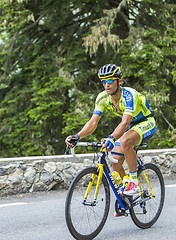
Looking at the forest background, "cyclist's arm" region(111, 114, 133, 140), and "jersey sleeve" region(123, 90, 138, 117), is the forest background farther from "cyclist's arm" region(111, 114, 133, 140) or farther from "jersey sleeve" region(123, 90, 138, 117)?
"cyclist's arm" region(111, 114, 133, 140)

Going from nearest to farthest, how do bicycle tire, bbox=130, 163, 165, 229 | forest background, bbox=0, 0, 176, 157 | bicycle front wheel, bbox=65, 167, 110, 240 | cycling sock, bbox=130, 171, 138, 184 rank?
bicycle front wheel, bbox=65, 167, 110, 240 → cycling sock, bbox=130, 171, 138, 184 → bicycle tire, bbox=130, 163, 165, 229 → forest background, bbox=0, 0, 176, 157

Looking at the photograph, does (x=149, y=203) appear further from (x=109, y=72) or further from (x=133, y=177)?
(x=109, y=72)

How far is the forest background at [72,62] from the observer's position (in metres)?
14.6

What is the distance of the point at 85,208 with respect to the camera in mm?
4430

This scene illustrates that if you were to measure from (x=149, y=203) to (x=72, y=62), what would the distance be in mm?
Answer: 10832

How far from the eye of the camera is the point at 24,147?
16453 mm

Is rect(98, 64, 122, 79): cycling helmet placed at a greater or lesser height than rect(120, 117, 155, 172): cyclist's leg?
greater

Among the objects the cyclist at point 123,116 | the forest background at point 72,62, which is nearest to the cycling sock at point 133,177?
the cyclist at point 123,116

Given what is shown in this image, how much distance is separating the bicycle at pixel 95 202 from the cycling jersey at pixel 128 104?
1.85 ft

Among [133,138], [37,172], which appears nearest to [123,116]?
[133,138]

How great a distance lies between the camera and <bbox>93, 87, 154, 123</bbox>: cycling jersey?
4656 millimetres

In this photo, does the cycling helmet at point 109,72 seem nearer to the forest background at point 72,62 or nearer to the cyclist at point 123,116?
the cyclist at point 123,116

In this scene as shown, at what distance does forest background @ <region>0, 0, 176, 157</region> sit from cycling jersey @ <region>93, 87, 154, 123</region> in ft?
30.1

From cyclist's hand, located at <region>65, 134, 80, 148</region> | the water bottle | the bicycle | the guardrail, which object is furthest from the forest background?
cyclist's hand, located at <region>65, 134, 80, 148</region>
